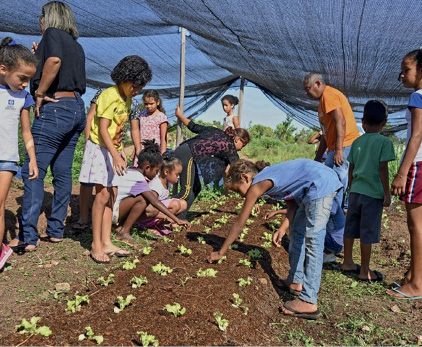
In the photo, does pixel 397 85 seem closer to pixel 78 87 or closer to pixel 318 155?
pixel 318 155

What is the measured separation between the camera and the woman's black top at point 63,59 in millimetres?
3578

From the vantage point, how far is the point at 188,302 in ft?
8.77

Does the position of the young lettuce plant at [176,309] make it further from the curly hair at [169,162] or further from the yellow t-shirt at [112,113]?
the curly hair at [169,162]

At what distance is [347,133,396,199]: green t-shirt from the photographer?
3.82 m

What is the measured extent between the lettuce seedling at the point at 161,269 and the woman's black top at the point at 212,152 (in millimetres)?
2082

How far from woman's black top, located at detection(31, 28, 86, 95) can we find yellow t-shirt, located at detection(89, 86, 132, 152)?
429mm

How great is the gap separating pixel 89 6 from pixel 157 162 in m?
2.70

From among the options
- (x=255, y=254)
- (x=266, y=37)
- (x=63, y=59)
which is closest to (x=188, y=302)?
(x=255, y=254)

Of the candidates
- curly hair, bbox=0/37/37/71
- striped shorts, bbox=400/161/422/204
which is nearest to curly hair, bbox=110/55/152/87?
curly hair, bbox=0/37/37/71

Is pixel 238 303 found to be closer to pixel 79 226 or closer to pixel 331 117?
pixel 79 226

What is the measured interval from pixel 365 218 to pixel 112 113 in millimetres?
2386

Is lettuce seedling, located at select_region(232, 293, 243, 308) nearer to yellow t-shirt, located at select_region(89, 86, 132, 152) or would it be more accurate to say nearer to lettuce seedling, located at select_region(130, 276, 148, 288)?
lettuce seedling, located at select_region(130, 276, 148, 288)

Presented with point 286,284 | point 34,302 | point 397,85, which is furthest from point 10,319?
point 397,85

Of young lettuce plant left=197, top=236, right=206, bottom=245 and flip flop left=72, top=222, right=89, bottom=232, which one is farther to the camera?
flip flop left=72, top=222, right=89, bottom=232
